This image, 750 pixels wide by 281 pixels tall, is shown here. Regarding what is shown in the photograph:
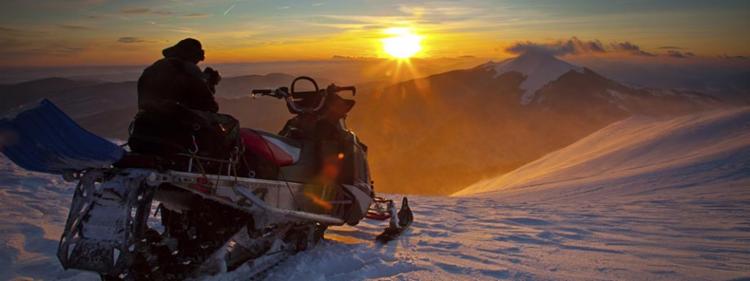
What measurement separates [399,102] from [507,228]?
1757 inches

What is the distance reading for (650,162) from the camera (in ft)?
45.2

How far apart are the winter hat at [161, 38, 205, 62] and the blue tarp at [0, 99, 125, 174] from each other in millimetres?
968

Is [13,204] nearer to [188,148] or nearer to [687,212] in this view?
[188,148]

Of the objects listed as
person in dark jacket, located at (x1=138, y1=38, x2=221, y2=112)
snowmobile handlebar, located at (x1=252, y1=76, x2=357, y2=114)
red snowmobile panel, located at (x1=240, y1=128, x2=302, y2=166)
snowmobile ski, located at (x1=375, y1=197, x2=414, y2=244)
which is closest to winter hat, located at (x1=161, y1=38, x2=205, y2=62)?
person in dark jacket, located at (x1=138, y1=38, x2=221, y2=112)

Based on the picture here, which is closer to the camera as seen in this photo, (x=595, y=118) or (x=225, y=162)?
(x=225, y=162)

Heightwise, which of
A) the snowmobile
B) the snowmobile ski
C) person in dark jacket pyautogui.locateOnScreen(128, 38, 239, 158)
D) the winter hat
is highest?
the winter hat

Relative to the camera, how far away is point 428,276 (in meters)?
4.71

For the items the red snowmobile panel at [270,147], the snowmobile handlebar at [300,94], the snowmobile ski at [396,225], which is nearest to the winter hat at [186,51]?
the red snowmobile panel at [270,147]

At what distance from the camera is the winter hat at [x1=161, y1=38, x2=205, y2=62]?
3.97m

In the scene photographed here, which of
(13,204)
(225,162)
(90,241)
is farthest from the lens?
(13,204)

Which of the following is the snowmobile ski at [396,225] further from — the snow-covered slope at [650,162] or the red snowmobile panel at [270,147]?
the snow-covered slope at [650,162]

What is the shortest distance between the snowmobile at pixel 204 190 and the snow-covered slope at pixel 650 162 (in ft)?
22.9

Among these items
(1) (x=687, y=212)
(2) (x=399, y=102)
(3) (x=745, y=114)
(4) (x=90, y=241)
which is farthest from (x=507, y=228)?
(2) (x=399, y=102)

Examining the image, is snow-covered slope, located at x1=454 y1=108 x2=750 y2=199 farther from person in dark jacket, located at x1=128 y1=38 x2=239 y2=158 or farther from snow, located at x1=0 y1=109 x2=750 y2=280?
person in dark jacket, located at x1=128 y1=38 x2=239 y2=158
